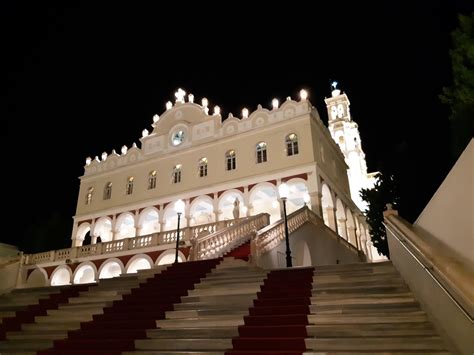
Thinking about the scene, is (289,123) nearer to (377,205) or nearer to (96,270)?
(377,205)

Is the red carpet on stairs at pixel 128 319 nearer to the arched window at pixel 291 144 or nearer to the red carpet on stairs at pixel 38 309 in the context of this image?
the red carpet on stairs at pixel 38 309

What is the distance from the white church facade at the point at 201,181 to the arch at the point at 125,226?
85mm

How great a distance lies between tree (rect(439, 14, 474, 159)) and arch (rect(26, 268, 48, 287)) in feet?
88.5

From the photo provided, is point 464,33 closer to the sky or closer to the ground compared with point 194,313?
closer to the sky

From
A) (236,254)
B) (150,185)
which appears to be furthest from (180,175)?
(236,254)

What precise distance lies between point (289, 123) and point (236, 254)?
516 inches

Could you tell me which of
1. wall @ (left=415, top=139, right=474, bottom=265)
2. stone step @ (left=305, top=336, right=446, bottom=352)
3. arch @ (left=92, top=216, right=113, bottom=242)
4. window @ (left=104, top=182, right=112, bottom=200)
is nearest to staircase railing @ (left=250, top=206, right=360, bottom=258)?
stone step @ (left=305, top=336, right=446, bottom=352)

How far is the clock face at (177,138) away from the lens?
2957cm

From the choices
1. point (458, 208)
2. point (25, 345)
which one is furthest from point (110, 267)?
point (458, 208)

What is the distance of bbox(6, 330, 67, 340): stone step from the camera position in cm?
679

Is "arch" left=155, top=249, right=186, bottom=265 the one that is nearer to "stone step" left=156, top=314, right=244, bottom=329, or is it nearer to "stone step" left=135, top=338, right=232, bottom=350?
"stone step" left=156, top=314, right=244, bottom=329

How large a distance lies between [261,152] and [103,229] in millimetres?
15574

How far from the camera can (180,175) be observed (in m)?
28.3

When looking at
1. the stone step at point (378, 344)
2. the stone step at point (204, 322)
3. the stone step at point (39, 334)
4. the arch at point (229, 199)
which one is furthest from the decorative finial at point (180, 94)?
the stone step at point (378, 344)
